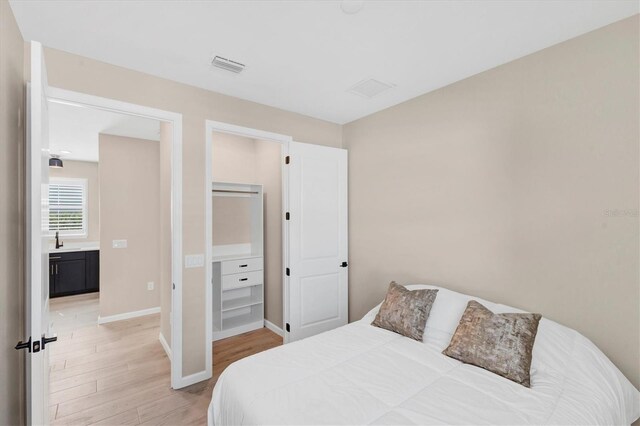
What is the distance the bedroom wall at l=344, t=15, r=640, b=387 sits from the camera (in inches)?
68.5

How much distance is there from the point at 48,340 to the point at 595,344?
10.1 ft

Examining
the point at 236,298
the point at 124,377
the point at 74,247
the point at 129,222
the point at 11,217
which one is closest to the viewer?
the point at 11,217

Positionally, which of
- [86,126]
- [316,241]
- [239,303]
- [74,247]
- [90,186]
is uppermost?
[86,126]

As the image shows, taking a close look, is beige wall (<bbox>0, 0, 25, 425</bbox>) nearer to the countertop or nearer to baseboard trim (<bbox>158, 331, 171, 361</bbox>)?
baseboard trim (<bbox>158, 331, 171, 361</bbox>)

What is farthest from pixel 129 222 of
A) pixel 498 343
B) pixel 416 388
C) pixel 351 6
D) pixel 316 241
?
pixel 498 343

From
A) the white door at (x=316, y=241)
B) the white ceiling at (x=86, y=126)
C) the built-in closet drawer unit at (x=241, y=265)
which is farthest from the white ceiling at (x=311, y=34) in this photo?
the built-in closet drawer unit at (x=241, y=265)

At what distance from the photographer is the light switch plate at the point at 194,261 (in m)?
2.59

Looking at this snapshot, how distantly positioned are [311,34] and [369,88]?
0.94 m

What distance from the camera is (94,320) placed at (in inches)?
167

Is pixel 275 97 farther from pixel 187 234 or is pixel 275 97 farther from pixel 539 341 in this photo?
pixel 539 341

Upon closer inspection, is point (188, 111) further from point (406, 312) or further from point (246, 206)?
point (406, 312)

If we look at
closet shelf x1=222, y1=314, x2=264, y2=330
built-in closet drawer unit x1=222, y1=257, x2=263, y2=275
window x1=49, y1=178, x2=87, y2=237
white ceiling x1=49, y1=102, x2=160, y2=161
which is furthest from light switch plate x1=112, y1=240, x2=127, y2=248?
window x1=49, y1=178, x2=87, y2=237

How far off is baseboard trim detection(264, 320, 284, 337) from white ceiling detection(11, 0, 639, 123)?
116 inches

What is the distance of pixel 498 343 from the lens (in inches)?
69.4
